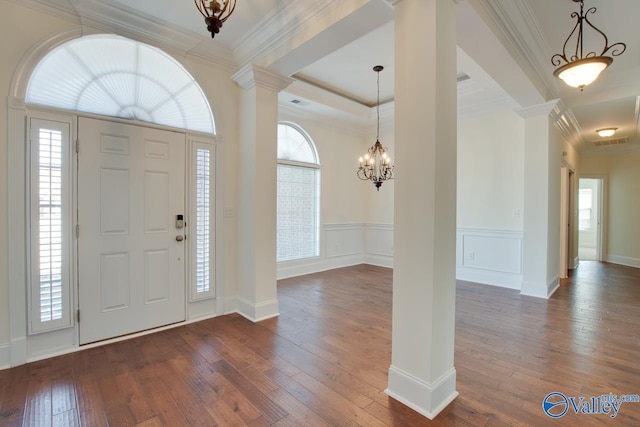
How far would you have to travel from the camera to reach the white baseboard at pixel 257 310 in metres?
3.43

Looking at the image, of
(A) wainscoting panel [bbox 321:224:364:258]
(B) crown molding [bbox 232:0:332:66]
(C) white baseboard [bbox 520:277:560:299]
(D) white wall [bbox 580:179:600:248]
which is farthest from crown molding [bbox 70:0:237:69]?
(D) white wall [bbox 580:179:600:248]

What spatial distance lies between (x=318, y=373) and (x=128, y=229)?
7.39 ft

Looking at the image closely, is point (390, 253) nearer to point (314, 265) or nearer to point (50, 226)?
point (314, 265)

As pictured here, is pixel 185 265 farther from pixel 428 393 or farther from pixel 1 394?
pixel 428 393

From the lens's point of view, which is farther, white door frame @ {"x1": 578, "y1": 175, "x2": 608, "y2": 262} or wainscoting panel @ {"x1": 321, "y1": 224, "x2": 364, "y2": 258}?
white door frame @ {"x1": 578, "y1": 175, "x2": 608, "y2": 262}

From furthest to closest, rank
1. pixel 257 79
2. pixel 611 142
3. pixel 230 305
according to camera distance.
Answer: pixel 611 142
pixel 230 305
pixel 257 79

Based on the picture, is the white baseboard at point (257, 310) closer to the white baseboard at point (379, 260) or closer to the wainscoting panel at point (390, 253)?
the wainscoting panel at point (390, 253)

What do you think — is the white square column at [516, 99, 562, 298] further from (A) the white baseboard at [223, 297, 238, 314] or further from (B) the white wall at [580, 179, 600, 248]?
(B) the white wall at [580, 179, 600, 248]

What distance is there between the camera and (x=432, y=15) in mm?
1862

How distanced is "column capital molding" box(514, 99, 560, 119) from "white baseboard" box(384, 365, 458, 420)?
4056 mm

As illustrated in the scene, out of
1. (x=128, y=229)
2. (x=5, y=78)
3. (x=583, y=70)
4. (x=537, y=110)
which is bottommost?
(x=128, y=229)

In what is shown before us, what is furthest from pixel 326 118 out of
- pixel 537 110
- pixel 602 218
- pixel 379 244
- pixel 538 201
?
pixel 602 218

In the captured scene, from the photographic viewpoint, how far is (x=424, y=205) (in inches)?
74.2

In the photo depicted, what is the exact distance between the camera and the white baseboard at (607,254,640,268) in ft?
23.0
